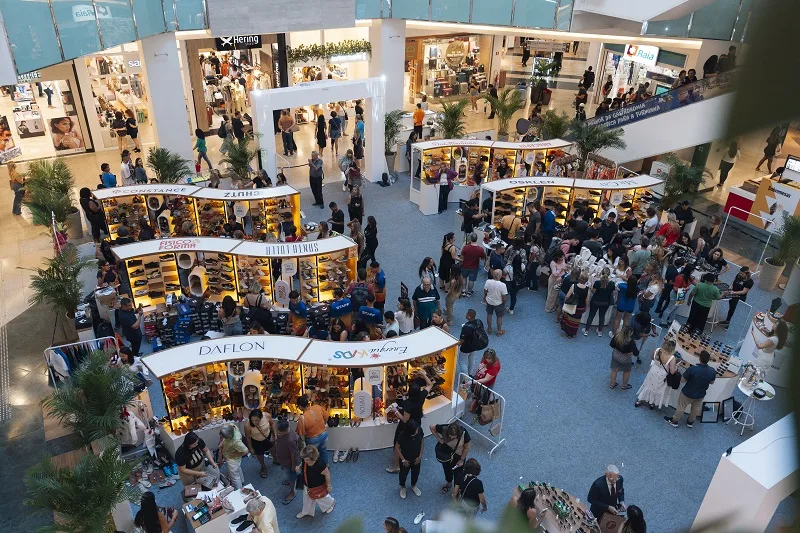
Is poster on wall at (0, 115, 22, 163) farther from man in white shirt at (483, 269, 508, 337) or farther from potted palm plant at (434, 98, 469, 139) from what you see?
man in white shirt at (483, 269, 508, 337)

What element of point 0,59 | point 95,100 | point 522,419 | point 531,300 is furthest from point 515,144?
point 95,100

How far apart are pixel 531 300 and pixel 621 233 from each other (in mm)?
2561

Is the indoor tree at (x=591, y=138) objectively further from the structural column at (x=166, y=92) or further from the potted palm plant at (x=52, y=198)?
the potted palm plant at (x=52, y=198)

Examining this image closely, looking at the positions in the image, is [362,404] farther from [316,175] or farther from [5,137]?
[5,137]

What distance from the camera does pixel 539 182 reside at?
15.1 m

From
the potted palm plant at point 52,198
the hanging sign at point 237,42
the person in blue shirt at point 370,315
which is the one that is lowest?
the person in blue shirt at point 370,315

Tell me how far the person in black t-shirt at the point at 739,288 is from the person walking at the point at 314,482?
8.38 meters

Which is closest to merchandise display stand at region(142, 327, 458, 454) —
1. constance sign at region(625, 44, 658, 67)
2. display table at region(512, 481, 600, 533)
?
display table at region(512, 481, 600, 533)

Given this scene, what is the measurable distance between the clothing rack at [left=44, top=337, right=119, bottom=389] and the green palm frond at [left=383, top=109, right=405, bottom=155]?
10758 mm

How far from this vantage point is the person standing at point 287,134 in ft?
66.0

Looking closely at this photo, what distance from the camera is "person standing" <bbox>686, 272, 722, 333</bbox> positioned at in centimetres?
1114

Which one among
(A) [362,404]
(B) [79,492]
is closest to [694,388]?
(A) [362,404]

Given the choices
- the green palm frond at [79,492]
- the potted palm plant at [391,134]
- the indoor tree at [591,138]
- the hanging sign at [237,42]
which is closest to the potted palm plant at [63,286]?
the green palm frond at [79,492]

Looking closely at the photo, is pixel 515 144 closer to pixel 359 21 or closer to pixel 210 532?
pixel 359 21
